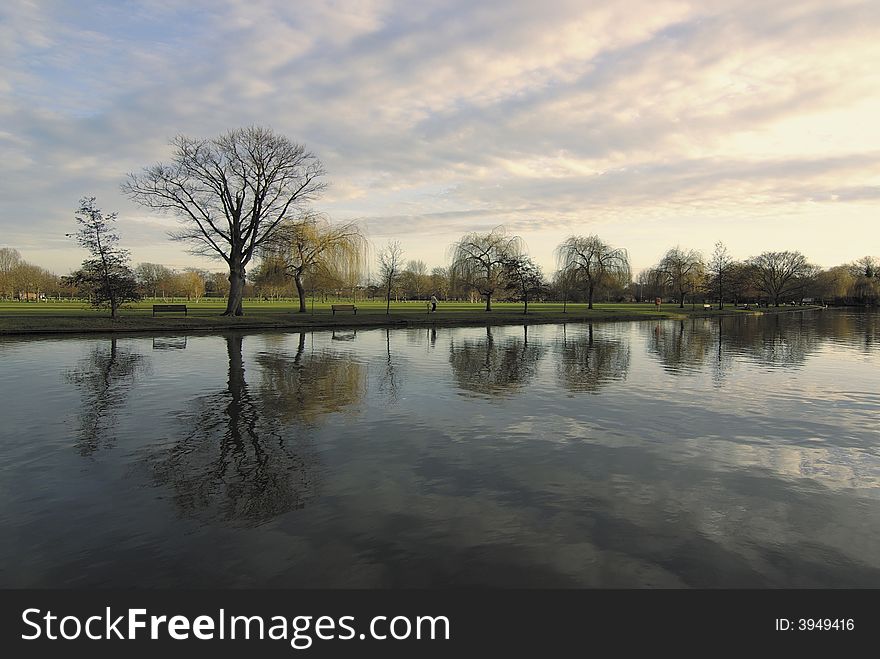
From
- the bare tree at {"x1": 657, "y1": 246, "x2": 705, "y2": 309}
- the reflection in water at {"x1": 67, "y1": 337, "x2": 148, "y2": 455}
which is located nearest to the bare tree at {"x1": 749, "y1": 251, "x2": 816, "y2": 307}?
the bare tree at {"x1": 657, "y1": 246, "x2": 705, "y2": 309}

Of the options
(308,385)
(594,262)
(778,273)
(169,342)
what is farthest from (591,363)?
(778,273)

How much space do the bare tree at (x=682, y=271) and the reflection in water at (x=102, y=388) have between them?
78.2 meters

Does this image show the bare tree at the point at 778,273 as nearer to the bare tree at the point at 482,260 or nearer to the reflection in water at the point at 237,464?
the bare tree at the point at 482,260

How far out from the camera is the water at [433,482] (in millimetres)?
4625

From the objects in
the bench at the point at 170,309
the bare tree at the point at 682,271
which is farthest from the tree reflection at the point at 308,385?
the bare tree at the point at 682,271

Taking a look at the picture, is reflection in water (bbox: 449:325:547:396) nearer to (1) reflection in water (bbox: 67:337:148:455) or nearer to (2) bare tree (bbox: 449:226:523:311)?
(1) reflection in water (bbox: 67:337:148:455)

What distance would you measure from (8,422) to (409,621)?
903 cm

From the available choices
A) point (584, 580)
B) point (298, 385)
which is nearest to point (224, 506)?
point (584, 580)

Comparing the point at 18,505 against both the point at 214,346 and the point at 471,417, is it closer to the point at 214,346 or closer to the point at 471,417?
the point at 471,417

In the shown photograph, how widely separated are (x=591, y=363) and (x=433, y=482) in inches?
524

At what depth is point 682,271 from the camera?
8400 cm

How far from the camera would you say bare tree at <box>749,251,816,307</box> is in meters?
107

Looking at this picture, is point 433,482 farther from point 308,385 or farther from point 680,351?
point 680,351

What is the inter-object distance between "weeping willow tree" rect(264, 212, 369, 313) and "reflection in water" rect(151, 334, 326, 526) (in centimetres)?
3420
